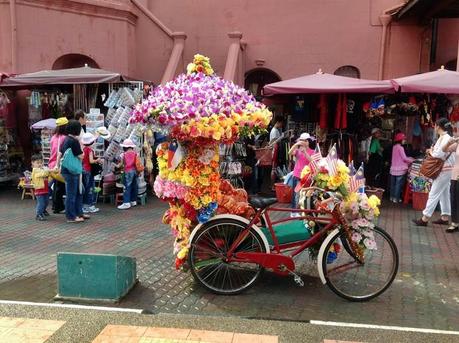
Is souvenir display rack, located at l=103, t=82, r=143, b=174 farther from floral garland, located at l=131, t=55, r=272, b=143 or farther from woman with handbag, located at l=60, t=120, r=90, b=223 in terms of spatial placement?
floral garland, located at l=131, t=55, r=272, b=143

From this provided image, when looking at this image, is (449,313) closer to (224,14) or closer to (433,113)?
(433,113)

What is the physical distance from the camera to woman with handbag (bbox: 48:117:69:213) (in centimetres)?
793

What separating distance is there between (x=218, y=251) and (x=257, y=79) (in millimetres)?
10961

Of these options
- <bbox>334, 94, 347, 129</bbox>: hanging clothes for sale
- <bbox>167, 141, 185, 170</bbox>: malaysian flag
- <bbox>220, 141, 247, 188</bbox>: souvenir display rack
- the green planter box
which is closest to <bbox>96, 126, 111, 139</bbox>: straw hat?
<bbox>220, 141, 247, 188</bbox>: souvenir display rack

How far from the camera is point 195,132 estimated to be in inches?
178

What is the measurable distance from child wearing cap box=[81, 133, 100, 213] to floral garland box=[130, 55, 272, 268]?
387 centimetres

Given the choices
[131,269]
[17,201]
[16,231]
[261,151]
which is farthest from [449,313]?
[17,201]

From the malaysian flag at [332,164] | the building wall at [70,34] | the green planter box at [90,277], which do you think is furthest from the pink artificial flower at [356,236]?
the building wall at [70,34]

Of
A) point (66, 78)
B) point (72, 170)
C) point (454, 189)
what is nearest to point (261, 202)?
point (454, 189)

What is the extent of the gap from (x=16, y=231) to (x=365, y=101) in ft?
23.9

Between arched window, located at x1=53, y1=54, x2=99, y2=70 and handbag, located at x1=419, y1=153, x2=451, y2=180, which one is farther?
arched window, located at x1=53, y1=54, x2=99, y2=70

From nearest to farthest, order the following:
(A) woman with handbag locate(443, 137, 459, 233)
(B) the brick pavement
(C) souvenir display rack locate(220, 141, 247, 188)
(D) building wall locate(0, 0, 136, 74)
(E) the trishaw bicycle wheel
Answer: (B) the brick pavement, (E) the trishaw bicycle wheel, (A) woman with handbag locate(443, 137, 459, 233), (C) souvenir display rack locate(220, 141, 247, 188), (D) building wall locate(0, 0, 136, 74)

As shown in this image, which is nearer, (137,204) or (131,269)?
(131,269)

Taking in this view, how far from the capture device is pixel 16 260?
5.91 metres
